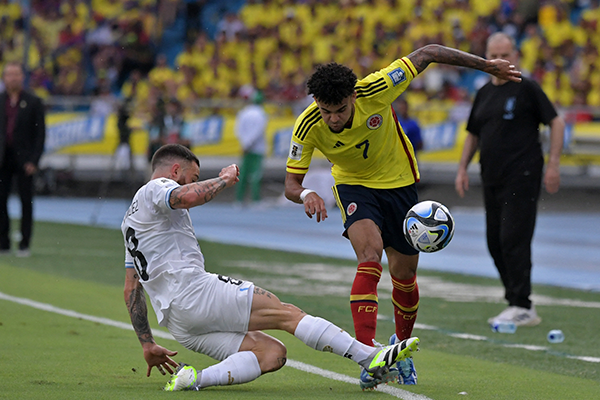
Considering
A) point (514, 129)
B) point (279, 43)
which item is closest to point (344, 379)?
point (514, 129)

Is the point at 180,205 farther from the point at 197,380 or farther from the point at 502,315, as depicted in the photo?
the point at 502,315

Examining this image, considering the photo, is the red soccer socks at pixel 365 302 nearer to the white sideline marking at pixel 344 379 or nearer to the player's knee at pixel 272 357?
the white sideline marking at pixel 344 379

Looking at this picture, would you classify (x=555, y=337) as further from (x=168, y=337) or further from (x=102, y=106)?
(x=102, y=106)

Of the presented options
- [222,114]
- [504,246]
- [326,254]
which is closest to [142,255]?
[504,246]

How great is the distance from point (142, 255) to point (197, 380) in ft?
2.50

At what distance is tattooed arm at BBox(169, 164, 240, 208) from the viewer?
5055 mm

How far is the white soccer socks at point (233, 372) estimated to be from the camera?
5348mm

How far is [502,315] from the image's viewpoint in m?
8.70

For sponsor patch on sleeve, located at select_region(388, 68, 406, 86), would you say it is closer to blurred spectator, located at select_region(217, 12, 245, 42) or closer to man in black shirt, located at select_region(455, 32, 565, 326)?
man in black shirt, located at select_region(455, 32, 565, 326)

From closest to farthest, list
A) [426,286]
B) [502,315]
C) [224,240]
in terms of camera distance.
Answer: [502,315] < [426,286] < [224,240]

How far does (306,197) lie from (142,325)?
1.23 meters

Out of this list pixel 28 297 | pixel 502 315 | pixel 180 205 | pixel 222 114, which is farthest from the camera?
pixel 222 114

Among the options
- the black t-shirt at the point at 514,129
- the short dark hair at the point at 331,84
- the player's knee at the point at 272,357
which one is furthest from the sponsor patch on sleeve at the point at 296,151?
the black t-shirt at the point at 514,129

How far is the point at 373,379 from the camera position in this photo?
17.4ft
